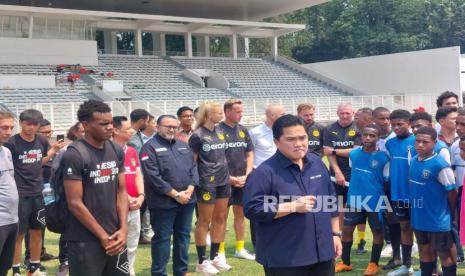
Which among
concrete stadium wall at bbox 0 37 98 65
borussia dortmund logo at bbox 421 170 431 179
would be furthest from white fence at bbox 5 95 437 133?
borussia dortmund logo at bbox 421 170 431 179

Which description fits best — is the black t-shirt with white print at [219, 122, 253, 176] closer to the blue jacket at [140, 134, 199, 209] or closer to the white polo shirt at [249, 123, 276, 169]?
the white polo shirt at [249, 123, 276, 169]

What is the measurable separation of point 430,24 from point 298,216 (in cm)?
6290

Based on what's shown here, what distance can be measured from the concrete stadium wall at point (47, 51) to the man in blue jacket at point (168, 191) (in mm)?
26965

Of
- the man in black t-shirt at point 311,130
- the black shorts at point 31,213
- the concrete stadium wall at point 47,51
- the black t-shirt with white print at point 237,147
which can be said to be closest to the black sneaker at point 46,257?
the black shorts at point 31,213

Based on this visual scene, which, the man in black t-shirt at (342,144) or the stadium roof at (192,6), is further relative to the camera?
the stadium roof at (192,6)

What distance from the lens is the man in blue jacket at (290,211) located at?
3.58m

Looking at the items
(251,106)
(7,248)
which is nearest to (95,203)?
(7,248)

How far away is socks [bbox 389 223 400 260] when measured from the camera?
6.48m

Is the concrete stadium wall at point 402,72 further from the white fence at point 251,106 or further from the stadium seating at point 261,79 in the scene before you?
the white fence at point 251,106

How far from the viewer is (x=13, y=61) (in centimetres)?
3038

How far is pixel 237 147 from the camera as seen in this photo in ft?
22.9

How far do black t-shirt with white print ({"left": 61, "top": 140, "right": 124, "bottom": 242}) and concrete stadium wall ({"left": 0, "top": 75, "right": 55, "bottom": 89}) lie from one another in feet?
81.1

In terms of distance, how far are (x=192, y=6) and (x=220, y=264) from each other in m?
34.2

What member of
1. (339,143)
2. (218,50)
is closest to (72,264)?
(339,143)
